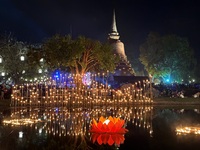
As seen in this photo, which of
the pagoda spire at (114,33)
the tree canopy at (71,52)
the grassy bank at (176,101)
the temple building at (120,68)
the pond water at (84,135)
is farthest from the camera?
the pagoda spire at (114,33)

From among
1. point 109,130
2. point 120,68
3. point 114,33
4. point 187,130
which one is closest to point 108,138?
point 109,130

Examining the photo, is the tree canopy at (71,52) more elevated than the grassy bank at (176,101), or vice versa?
the tree canopy at (71,52)

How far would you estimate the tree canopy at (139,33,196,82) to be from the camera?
176 ft

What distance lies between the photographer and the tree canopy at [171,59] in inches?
2108

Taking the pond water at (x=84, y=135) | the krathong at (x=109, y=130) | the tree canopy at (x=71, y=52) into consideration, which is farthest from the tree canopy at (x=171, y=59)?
the krathong at (x=109, y=130)

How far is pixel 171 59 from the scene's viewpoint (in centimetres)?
5366

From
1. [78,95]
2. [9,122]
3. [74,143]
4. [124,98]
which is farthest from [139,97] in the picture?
[74,143]

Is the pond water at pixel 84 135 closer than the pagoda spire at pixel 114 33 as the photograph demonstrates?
Yes

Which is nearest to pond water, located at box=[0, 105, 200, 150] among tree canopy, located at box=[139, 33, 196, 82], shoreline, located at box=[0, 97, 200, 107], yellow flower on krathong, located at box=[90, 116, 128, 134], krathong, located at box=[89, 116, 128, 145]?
krathong, located at box=[89, 116, 128, 145]

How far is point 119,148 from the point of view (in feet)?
35.4

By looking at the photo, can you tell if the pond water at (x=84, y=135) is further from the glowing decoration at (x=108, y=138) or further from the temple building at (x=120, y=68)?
the temple building at (x=120, y=68)

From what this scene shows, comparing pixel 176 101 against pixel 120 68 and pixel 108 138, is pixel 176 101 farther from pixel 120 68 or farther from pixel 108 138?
pixel 120 68

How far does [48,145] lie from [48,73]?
4271 cm

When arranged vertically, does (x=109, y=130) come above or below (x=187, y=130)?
above
